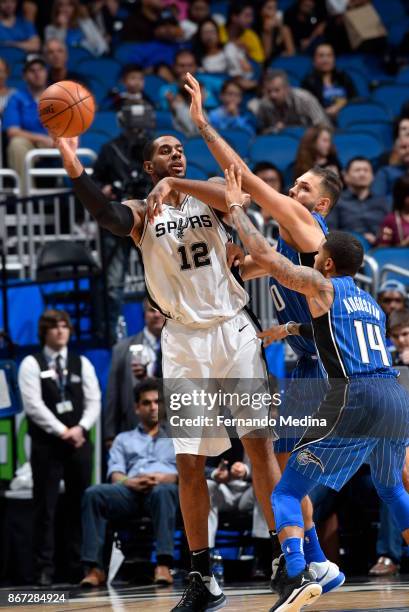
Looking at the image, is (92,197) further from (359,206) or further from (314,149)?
(359,206)

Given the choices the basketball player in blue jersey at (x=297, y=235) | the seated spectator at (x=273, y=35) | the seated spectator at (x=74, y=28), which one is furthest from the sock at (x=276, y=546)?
the seated spectator at (x=273, y=35)

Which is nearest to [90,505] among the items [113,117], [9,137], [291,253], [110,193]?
[110,193]

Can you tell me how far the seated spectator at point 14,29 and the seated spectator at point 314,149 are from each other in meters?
5.22

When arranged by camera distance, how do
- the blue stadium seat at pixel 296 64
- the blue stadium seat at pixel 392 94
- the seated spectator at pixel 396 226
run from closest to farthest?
the seated spectator at pixel 396 226, the blue stadium seat at pixel 392 94, the blue stadium seat at pixel 296 64

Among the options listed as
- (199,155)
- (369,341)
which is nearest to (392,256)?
(199,155)

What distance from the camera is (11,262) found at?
1202 centimetres

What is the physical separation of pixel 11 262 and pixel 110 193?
1.46 meters

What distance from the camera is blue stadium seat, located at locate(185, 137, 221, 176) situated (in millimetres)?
13570

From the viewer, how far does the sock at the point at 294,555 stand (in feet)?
19.6

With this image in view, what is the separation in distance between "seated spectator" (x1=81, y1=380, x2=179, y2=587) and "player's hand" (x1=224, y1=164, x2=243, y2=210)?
3.76 metres

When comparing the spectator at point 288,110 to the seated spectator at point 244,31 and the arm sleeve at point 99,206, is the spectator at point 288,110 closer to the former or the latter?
the seated spectator at point 244,31

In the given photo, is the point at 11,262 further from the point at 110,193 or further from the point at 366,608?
the point at 366,608

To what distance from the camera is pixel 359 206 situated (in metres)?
12.1

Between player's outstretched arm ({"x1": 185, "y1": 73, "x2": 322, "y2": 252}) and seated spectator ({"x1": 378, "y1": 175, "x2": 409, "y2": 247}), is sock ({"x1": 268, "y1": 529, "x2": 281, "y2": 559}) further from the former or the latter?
seated spectator ({"x1": 378, "y1": 175, "x2": 409, "y2": 247})
